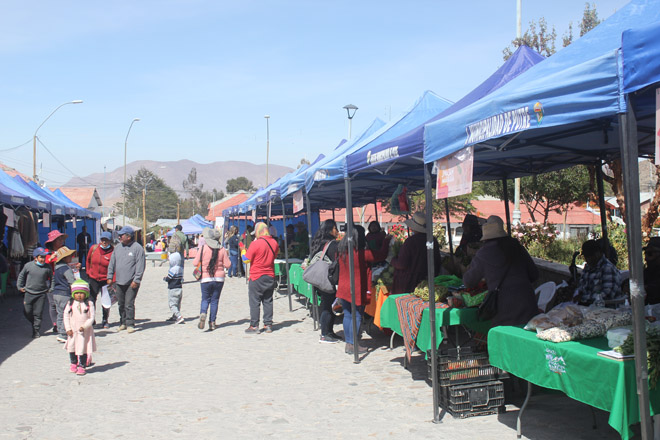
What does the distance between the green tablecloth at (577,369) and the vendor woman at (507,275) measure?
0.85 feet

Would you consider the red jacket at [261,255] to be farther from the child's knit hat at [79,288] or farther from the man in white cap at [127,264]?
the child's knit hat at [79,288]

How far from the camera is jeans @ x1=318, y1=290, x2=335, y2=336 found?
9.44 metres

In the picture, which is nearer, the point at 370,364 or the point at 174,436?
A: the point at 174,436

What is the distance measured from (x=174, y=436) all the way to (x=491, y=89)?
16.2ft

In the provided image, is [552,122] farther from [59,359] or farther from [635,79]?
[59,359]

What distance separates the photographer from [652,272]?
5.60 meters

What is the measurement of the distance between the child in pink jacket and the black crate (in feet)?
15.5

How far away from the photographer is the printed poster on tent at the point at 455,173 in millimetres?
5314

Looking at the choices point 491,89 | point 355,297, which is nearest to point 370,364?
point 355,297

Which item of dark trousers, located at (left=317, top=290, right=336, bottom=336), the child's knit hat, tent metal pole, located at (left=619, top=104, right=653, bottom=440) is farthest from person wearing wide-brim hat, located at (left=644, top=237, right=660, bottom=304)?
the child's knit hat

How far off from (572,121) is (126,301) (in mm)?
9320

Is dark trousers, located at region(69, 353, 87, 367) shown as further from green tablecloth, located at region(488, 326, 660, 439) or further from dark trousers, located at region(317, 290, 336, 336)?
green tablecloth, located at region(488, 326, 660, 439)

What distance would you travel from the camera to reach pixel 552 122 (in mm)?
4055

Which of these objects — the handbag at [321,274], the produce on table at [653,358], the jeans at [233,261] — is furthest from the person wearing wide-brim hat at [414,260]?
the jeans at [233,261]
